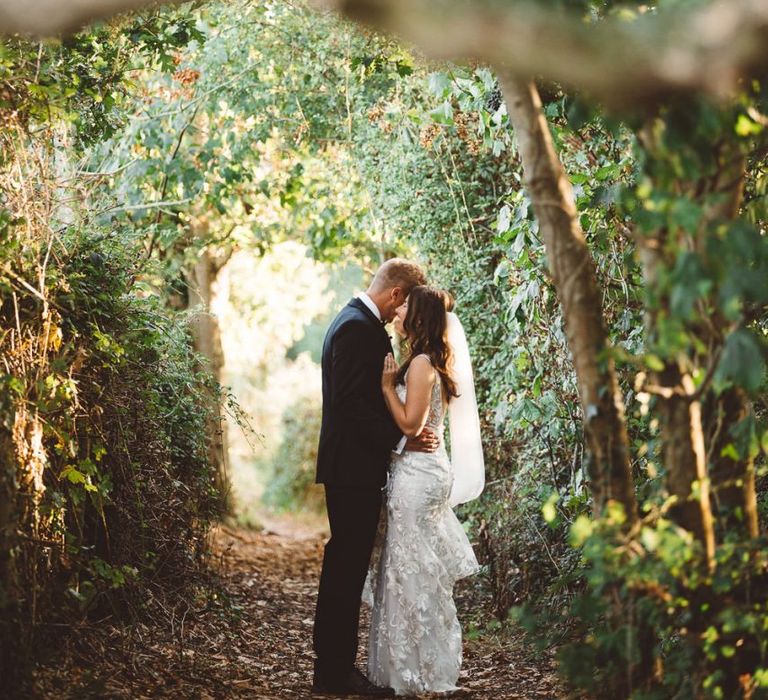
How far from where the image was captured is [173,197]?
8500mm

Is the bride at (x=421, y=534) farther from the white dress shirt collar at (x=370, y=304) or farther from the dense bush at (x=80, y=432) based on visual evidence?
the dense bush at (x=80, y=432)

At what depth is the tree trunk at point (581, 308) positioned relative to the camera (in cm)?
312

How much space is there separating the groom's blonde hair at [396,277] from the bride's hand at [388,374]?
37 centimetres

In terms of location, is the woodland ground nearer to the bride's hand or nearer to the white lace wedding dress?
the white lace wedding dress

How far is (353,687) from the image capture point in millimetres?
4746

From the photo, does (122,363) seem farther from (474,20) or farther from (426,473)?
(474,20)

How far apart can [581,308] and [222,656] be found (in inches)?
126

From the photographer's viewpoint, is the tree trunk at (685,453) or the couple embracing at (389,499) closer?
the tree trunk at (685,453)

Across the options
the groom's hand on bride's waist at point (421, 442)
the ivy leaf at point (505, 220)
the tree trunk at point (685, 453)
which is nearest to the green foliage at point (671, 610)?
the tree trunk at point (685, 453)

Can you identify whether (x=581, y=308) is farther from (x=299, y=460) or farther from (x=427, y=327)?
(x=299, y=460)

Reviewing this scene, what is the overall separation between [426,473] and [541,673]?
4.23ft

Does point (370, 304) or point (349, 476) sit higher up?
point (370, 304)

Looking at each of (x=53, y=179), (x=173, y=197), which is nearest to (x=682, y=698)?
(x=53, y=179)

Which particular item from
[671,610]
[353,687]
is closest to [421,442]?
[353,687]
